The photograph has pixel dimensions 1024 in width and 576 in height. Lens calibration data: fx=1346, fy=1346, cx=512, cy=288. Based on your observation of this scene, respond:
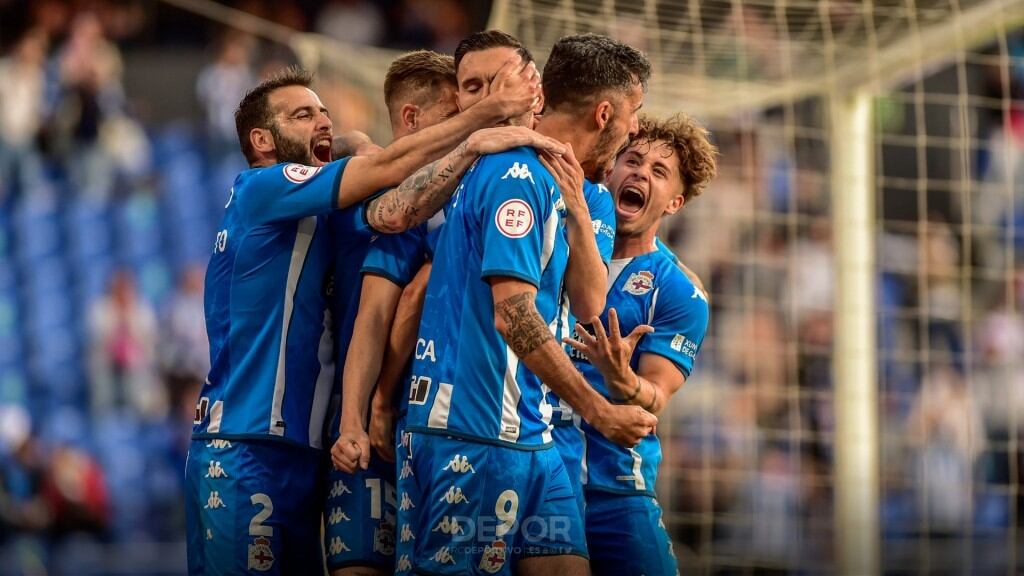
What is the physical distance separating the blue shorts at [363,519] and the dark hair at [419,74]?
1.36m

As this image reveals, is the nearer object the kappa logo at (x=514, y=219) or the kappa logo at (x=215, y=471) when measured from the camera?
the kappa logo at (x=514, y=219)

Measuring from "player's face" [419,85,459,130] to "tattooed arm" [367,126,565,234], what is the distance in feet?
1.68

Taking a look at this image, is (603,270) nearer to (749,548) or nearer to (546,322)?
(546,322)

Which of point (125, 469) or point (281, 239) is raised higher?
point (281, 239)

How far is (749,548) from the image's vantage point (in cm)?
1088

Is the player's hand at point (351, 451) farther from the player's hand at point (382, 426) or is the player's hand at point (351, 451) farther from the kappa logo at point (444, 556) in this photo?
the kappa logo at point (444, 556)

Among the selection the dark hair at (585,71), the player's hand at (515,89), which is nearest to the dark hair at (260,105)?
the player's hand at (515,89)

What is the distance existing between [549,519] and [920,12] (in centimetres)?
532

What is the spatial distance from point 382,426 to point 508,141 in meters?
1.11

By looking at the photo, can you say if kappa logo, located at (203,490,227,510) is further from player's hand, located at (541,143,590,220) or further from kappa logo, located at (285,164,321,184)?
player's hand, located at (541,143,590,220)

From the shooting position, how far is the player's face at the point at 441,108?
4.93m

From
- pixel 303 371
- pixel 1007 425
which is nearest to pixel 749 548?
pixel 1007 425

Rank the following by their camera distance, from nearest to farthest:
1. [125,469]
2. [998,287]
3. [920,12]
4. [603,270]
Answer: [603,270] < [920,12] < [125,469] < [998,287]

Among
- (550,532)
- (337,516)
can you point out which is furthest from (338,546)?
(550,532)
